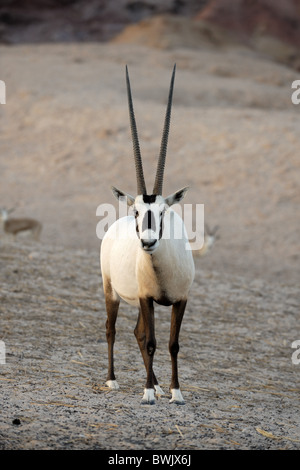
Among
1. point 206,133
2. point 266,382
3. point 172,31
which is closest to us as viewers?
point 266,382

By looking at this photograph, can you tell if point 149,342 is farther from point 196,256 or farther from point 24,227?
point 196,256

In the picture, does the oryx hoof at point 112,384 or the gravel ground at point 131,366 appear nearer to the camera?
the gravel ground at point 131,366

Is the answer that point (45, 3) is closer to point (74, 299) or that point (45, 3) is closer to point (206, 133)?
point (206, 133)

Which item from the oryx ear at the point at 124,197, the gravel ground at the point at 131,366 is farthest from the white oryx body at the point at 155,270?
the gravel ground at the point at 131,366

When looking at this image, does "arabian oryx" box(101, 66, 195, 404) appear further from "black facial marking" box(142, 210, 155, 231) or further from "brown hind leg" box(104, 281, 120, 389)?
"brown hind leg" box(104, 281, 120, 389)

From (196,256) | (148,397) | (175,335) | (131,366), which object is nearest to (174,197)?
(175,335)

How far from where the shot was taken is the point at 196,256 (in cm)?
1530

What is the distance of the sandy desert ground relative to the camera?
5148 millimetres

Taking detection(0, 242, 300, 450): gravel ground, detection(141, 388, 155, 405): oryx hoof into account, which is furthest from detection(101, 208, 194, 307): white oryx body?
detection(0, 242, 300, 450): gravel ground

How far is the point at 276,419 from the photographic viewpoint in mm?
5473

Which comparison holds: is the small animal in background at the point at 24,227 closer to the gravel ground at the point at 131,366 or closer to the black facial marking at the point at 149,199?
the gravel ground at the point at 131,366

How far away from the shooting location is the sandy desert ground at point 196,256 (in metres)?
5.15
